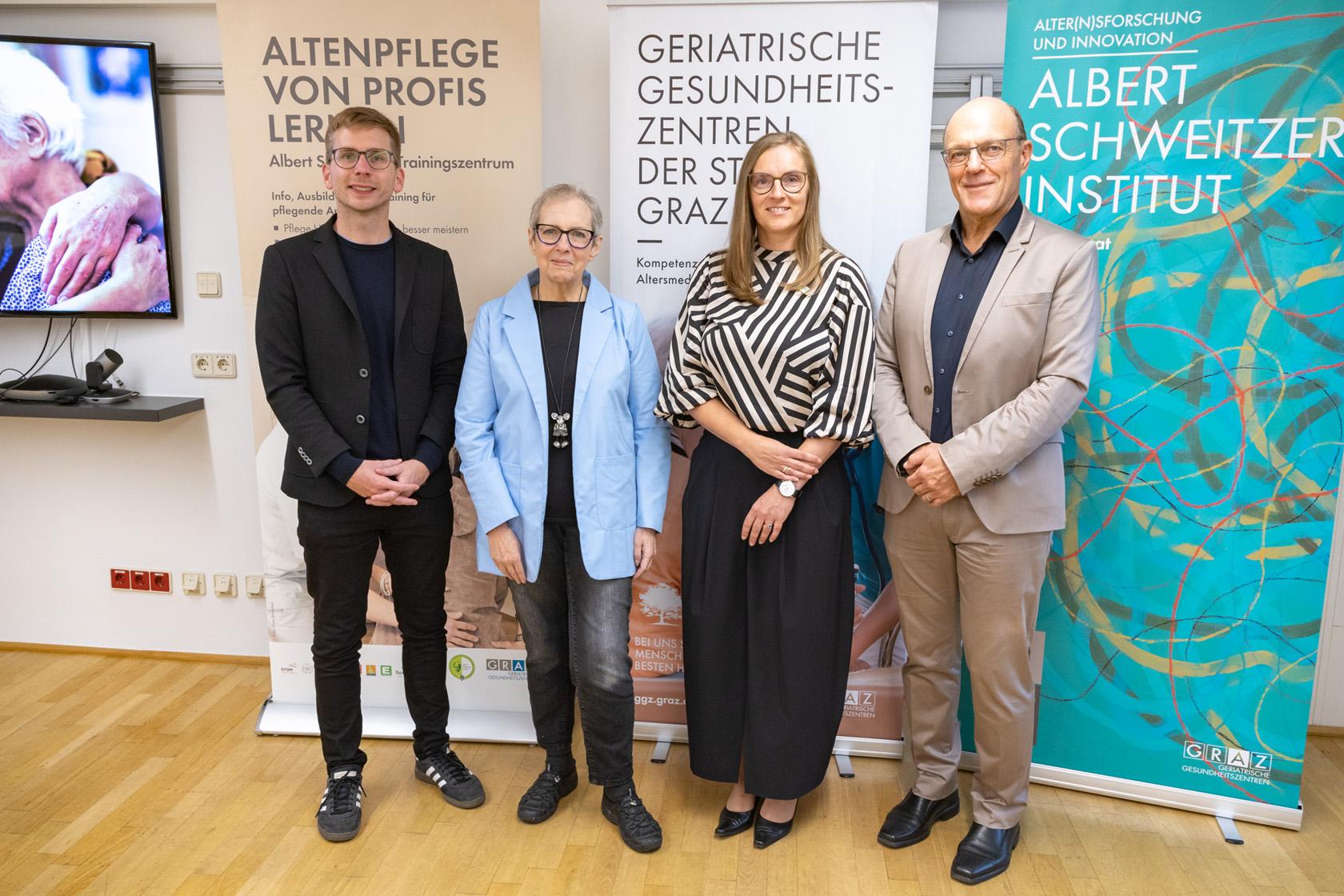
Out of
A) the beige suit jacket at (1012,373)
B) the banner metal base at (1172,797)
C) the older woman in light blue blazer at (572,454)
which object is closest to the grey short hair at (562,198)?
the older woman in light blue blazer at (572,454)

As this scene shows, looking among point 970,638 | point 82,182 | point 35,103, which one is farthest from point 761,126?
point 35,103

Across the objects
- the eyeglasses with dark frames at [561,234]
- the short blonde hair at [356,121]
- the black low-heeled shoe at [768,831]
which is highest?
the short blonde hair at [356,121]

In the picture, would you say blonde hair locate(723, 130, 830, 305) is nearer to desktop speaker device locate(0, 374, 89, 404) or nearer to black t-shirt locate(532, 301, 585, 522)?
black t-shirt locate(532, 301, 585, 522)

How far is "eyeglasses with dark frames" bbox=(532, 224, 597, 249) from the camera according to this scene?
7.23ft

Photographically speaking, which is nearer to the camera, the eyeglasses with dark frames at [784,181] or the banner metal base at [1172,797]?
the eyeglasses with dark frames at [784,181]

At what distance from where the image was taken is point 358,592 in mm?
2451

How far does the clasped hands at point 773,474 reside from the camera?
2.21m

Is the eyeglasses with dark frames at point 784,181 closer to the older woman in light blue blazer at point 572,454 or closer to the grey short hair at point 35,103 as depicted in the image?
the older woman in light blue blazer at point 572,454

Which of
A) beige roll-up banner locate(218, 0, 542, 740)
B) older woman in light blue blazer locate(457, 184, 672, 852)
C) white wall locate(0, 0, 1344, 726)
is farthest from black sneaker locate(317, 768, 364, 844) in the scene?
white wall locate(0, 0, 1344, 726)

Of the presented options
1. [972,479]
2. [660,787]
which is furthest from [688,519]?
[660,787]

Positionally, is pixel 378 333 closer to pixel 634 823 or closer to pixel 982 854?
pixel 634 823

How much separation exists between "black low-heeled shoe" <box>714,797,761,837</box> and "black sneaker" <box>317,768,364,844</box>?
3.11 feet

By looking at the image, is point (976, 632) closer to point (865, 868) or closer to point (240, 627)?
point (865, 868)

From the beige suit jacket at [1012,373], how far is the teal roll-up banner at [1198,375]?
1.12ft
